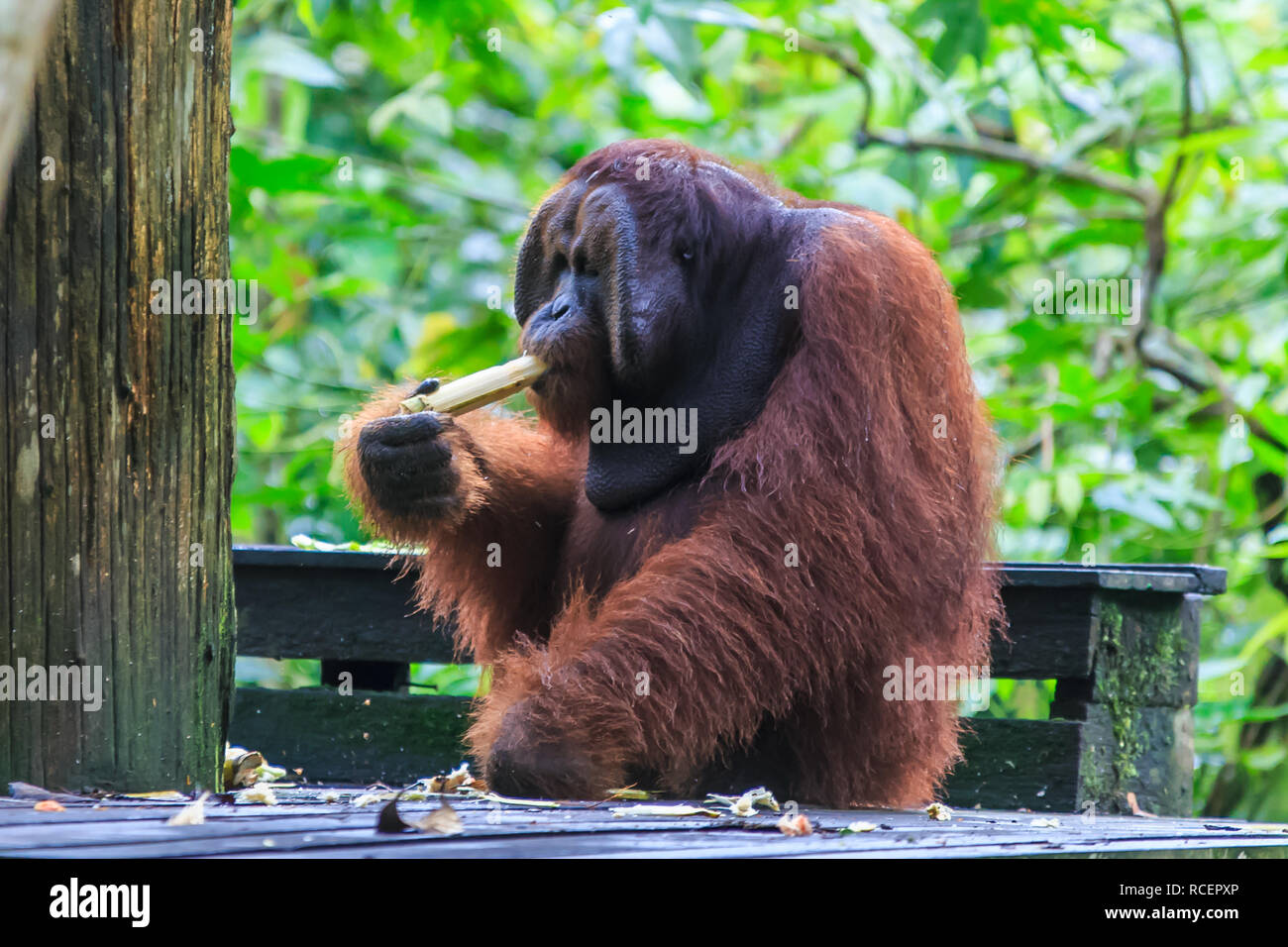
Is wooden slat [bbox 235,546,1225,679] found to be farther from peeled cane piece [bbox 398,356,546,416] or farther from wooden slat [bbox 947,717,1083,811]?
peeled cane piece [bbox 398,356,546,416]

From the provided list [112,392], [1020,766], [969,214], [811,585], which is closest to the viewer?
[112,392]

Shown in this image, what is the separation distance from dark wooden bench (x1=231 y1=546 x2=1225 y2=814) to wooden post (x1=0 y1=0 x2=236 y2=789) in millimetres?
1377

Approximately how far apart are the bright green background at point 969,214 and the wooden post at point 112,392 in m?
1.68

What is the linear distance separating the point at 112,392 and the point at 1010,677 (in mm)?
2238

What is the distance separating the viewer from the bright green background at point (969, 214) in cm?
512

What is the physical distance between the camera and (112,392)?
7.72 ft

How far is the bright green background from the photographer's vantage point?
16.8 feet

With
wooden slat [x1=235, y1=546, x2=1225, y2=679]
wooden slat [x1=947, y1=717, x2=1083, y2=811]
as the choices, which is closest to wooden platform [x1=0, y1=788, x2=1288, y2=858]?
wooden slat [x1=947, y1=717, x2=1083, y2=811]

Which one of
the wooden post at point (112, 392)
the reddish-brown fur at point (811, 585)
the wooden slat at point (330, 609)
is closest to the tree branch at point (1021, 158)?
the wooden slat at point (330, 609)

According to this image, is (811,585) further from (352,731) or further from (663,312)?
(352,731)

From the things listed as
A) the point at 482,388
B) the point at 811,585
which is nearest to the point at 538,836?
the point at 811,585

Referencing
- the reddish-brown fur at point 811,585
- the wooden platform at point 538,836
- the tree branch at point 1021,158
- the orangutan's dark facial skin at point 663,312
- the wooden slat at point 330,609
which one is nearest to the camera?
the wooden platform at point 538,836

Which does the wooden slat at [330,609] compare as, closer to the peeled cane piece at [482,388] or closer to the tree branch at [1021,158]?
the peeled cane piece at [482,388]
